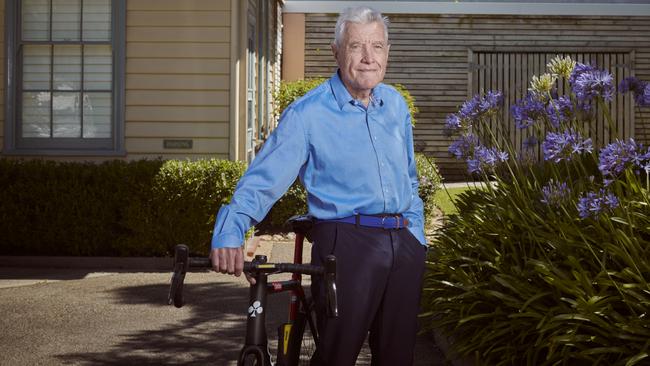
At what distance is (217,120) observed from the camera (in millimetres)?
11586

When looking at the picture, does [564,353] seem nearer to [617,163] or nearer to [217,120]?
[617,163]

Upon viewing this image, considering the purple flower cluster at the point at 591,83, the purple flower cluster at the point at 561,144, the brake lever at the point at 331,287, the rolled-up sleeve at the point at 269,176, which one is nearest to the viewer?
the brake lever at the point at 331,287

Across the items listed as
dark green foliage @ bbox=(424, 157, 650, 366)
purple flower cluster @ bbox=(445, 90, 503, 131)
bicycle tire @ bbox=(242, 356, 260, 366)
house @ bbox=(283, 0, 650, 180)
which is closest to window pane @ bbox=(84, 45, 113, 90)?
dark green foliage @ bbox=(424, 157, 650, 366)

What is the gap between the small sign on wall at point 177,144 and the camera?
11.6 m

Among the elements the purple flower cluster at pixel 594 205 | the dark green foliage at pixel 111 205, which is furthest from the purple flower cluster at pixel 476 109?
the dark green foliage at pixel 111 205

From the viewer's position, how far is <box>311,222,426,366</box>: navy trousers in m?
3.75

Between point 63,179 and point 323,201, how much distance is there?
7740mm

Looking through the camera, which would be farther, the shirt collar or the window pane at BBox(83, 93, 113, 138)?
the window pane at BBox(83, 93, 113, 138)

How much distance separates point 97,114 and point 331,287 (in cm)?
900

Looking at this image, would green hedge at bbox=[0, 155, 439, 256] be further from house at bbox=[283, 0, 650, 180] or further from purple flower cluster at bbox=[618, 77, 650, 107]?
house at bbox=[283, 0, 650, 180]

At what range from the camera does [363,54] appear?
12.6 feet

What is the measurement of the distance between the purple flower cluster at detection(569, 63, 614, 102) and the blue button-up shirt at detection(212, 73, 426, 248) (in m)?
1.80

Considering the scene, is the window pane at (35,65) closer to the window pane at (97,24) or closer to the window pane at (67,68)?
the window pane at (67,68)

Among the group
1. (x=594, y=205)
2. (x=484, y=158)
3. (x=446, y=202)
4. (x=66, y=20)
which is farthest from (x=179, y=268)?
(x=446, y=202)
